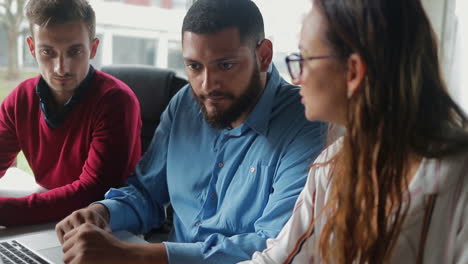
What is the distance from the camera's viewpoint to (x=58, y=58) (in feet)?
4.75

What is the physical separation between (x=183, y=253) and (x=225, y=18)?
0.62 metres

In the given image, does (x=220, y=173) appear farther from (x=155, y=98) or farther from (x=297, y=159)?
(x=155, y=98)

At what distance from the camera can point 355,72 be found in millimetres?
690

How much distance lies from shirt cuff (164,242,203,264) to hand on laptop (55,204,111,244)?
25cm

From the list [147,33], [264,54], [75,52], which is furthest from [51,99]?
[147,33]

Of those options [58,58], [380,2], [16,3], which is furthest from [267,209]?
[16,3]

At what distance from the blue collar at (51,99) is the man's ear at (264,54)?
67 cm

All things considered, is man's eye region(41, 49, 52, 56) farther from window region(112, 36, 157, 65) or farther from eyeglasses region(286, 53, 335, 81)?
window region(112, 36, 157, 65)

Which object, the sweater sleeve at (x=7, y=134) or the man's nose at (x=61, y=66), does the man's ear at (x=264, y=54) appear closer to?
the man's nose at (x=61, y=66)

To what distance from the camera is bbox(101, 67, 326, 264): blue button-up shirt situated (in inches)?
40.4

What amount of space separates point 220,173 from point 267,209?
23 centimetres

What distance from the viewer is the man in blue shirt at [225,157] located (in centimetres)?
104

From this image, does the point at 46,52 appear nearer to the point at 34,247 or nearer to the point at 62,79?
the point at 62,79

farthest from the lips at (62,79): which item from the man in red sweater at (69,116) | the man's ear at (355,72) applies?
the man's ear at (355,72)
